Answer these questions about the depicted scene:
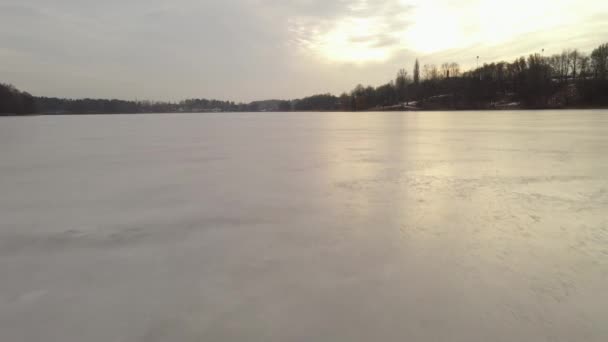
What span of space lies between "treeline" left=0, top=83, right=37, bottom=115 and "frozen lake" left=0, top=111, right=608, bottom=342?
224 ft

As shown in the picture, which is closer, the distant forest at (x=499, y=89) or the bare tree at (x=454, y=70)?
the distant forest at (x=499, y=89)

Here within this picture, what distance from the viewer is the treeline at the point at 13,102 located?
2200 inches

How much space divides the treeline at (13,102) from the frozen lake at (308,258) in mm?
68175

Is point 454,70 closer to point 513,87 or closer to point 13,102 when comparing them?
point 513,87

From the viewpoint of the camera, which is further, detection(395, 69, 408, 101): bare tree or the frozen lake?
detection(395, 69, 408, 101): bare tree

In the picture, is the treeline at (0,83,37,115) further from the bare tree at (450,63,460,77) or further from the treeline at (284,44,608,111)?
the bare tree at (450,63,460,77)

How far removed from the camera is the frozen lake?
199 cm

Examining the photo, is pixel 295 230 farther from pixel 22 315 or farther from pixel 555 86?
pixel 555 86

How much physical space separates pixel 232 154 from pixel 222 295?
725cm

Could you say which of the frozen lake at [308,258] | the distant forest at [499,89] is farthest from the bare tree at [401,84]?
→ the frozen lake at [308,258]

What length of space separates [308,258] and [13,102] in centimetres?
7429

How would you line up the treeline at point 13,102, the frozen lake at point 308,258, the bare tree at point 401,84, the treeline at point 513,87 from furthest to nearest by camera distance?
the bare tree at point 401,84
the treeline at point 13,102
the treeline at point 513,87
the frozen lake at point 308,258

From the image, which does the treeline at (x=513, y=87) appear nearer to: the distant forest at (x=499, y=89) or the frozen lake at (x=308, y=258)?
the distant forest at (x=499, y=89)

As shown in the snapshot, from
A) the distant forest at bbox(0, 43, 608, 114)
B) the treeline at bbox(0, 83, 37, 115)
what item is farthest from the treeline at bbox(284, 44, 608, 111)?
the treeline at bbox(0, 83, 37, 115)
